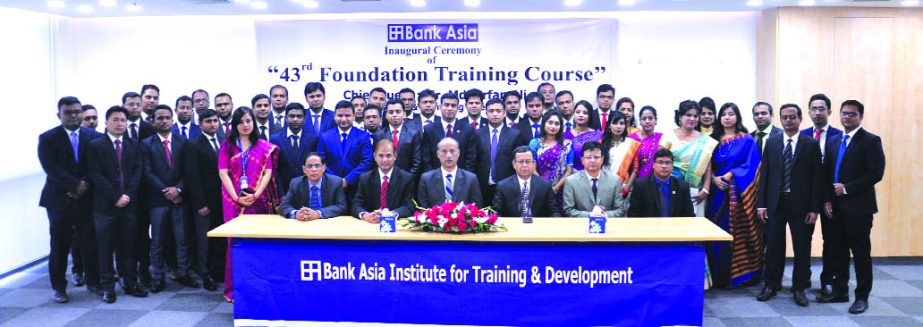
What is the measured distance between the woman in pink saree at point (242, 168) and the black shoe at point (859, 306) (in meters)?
4.12

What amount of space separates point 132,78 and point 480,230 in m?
4.91

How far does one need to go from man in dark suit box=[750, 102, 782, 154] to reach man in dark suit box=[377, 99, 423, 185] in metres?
2.55

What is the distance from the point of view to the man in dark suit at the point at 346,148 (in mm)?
5168

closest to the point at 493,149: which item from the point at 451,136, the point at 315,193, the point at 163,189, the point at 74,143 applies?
the point at 451,136

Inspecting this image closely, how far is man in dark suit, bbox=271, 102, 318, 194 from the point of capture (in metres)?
5.29

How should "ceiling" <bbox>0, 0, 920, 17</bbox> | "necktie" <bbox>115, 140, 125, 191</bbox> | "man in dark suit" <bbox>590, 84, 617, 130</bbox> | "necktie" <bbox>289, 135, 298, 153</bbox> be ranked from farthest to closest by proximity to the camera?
1. "ceiling" <bbox>0, 0, 920, 17</bbox>
2. "man in dark suit" <bbox>590, 84, 617, 130</bbox>
3. "necktie" <bbox>289, 135, 298, 153</bbox>
4. "necktie" <bbox>115, 140, 125, 191</bbox>

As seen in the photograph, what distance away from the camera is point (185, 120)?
5.85 meters

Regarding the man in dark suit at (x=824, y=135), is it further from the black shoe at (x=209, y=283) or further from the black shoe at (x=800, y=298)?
the black shoe at (x=209, y=283)

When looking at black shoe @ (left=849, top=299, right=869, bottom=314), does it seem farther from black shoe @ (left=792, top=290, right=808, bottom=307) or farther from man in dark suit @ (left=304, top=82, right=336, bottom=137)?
man in dark suit @ (left=304, top=82, right=336, bottom=137)

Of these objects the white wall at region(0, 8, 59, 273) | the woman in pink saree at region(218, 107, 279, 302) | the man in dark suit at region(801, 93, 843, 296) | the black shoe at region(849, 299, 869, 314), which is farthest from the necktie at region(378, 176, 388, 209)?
the white wall at region(0, 8, 59, 273)

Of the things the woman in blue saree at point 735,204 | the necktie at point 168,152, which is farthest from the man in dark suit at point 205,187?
the woman in blue saree at point 735,204

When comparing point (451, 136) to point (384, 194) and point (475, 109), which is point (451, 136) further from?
point (384, 194)

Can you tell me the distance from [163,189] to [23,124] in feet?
6.89

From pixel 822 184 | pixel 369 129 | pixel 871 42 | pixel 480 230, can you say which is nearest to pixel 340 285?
pixel 480 230
